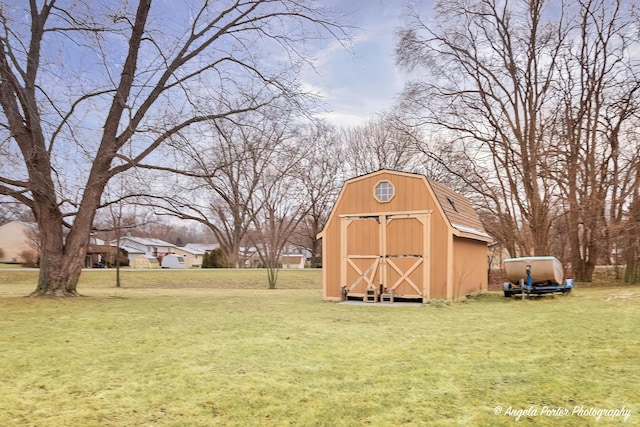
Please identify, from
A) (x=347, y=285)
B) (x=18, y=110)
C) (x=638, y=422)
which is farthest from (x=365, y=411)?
(x=18, y=110)

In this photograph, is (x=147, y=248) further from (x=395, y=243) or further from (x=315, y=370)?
(x=315, y=370)

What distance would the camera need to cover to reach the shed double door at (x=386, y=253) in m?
12.7

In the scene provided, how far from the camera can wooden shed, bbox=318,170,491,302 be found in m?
12.6

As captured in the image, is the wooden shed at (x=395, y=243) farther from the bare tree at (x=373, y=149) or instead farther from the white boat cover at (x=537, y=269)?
the bare tree at (x=373, y=149)

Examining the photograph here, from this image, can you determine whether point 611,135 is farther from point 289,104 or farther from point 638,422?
point 638,422

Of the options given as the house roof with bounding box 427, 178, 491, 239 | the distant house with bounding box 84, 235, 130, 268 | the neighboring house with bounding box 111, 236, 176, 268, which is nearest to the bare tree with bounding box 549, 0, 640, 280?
the house roof with bounding box 427, 178, 491, 239

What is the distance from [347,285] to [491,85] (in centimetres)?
1502

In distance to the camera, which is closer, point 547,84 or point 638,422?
point 638,422

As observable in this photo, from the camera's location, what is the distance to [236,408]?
3736 mm

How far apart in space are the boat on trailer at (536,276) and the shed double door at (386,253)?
2910 mm

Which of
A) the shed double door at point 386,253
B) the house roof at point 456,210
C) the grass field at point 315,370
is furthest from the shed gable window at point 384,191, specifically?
the grass field at point 315,370

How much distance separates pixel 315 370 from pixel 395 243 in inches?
336

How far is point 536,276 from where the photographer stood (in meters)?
13.1

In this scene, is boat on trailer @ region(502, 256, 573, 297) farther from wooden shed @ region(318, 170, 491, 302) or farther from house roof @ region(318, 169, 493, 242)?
house roof @ region(318, 169, 493, 242)
